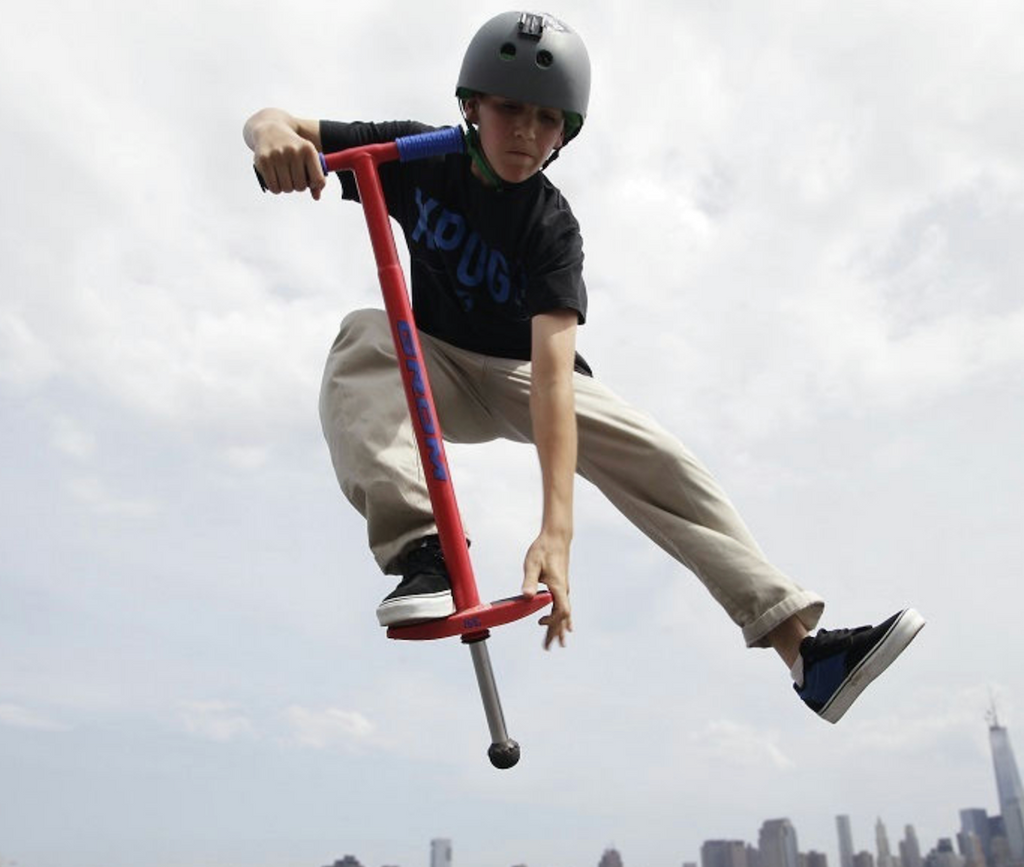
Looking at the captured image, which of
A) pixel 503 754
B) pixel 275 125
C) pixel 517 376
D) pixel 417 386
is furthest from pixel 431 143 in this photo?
pixel 503 754

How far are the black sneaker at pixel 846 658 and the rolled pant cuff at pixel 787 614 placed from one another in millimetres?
78

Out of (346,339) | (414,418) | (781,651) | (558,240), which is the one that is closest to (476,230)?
(558,240)

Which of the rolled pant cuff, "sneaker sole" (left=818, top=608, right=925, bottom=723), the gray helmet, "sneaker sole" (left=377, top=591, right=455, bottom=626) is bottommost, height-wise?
"sneaker sole" (left=818, top=608, right=925, bottom=723)

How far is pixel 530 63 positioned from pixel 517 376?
1.29 m

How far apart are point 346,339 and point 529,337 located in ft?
2.65

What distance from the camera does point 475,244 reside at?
175 inches

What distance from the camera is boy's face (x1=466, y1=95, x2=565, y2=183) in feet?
13.3

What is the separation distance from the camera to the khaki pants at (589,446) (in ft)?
13.7

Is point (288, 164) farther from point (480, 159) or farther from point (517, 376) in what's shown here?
point (517, 376)

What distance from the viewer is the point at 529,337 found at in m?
4.60

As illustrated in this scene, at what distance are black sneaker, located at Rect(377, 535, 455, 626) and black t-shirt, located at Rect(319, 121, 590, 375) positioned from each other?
3.59 ft

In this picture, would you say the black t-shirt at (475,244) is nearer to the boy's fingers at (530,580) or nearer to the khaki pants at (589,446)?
the khaki pants at (589,446)

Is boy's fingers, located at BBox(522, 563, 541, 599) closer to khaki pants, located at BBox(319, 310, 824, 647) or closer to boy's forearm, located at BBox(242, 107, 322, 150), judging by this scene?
khaki pants, located at BBox(319, 310, 824, 647)

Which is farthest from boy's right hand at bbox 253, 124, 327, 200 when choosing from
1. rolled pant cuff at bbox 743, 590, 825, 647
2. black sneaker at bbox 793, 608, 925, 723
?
black sneaker at bbox 793, 608, 925, 723
